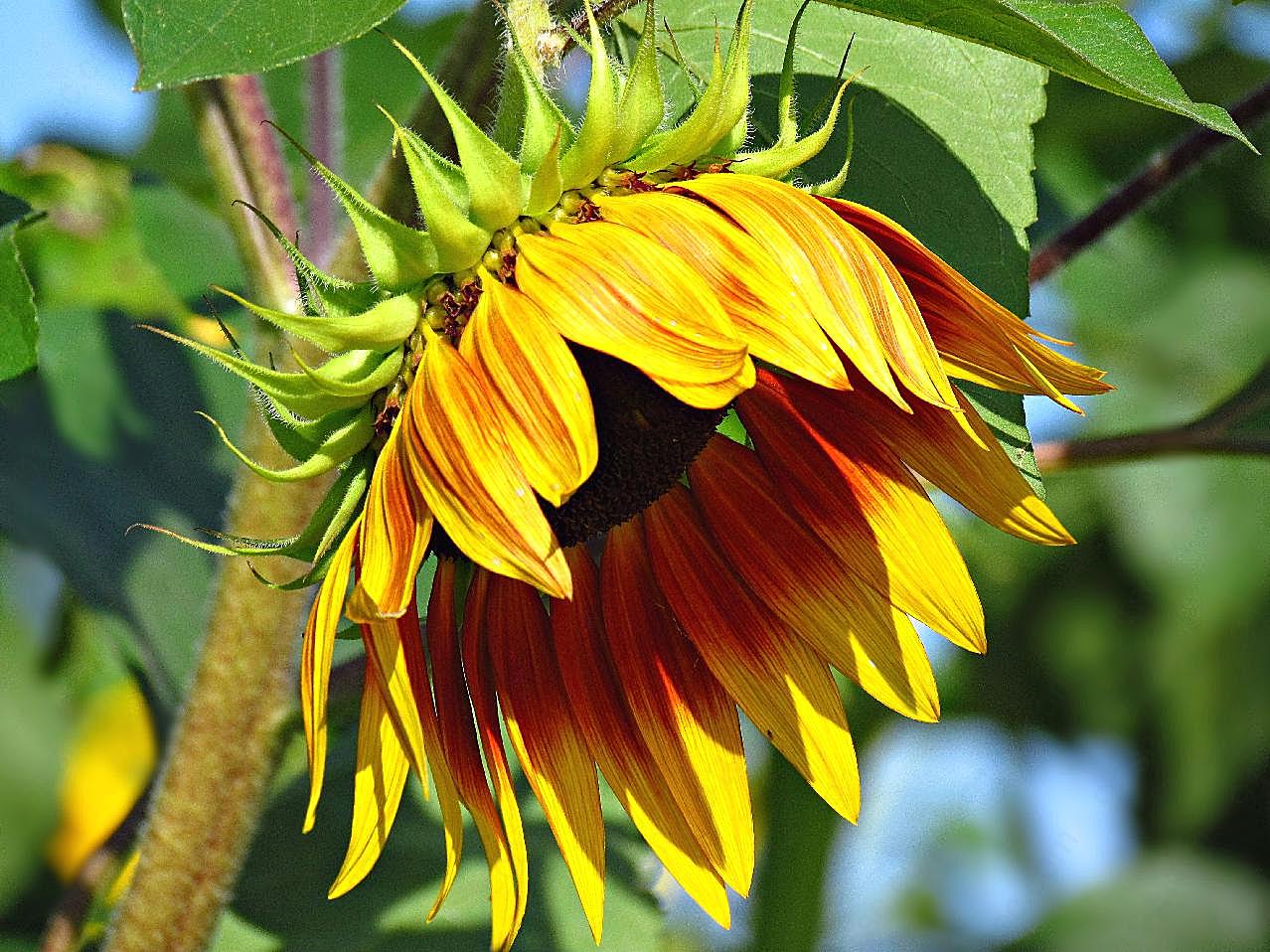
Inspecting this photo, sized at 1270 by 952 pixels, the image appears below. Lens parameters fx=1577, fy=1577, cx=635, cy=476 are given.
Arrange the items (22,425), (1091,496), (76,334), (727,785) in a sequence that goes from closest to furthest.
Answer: (727,785), (22,425), (76,334), (1091,496)

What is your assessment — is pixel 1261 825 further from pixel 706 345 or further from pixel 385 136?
pixel 706 345

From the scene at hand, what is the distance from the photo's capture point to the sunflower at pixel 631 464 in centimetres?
79

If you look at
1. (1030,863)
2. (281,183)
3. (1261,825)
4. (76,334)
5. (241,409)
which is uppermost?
(76,334)

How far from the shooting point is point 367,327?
830mm

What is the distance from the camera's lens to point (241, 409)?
5.33 feet

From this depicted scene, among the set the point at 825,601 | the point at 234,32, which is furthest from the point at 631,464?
the point at 234,32

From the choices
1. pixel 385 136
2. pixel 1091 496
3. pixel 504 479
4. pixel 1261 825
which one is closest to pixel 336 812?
pixel 504 479

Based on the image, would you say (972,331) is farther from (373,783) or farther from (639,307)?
(373,783)

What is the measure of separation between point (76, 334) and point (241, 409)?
18 centimetres

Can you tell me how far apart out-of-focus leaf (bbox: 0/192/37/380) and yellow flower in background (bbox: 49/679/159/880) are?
0.96 m

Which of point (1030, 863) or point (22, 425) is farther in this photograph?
point (1030, 863)

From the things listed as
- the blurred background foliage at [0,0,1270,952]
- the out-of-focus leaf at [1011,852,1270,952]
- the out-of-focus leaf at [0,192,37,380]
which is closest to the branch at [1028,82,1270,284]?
the blurred background foliage at [0,0,1270,952]

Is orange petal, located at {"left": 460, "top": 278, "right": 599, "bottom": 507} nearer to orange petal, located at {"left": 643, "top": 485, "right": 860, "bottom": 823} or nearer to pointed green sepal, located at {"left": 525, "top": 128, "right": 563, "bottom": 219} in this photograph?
pointed green sepal, located at {"left": 525, "top": 128, "right": 563, "bottom": 219}

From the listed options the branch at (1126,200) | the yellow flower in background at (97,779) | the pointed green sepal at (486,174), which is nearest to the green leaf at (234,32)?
the pointed green sepal at (486,174)
